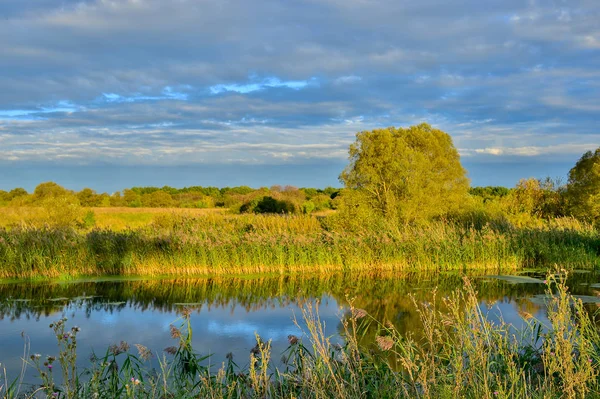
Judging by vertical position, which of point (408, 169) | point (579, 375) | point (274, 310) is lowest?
point (274, 310)

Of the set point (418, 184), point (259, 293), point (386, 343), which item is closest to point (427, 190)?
point (418, 184)

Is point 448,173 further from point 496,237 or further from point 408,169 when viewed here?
point 496,237

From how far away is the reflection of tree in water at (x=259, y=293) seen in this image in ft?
32.9

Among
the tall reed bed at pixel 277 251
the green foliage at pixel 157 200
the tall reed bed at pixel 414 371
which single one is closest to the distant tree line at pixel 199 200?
the green foliage at pixel 157 200

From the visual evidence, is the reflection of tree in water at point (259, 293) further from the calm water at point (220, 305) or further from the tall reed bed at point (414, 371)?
the tall reed bed at point (414, 371)

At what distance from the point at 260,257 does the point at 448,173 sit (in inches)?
435

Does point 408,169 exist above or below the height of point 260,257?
above

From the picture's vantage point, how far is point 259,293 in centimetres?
1173

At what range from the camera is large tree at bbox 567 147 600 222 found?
21406mm

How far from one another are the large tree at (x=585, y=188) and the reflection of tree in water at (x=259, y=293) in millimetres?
8943

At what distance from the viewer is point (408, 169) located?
19.2 m

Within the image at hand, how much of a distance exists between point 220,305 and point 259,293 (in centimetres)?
146

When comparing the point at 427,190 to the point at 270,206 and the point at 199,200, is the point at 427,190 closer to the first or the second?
the point at 270,206

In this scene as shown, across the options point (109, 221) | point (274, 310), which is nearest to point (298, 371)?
point (274, 310)
